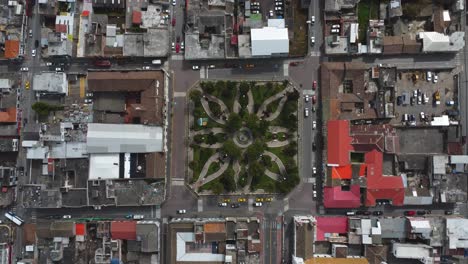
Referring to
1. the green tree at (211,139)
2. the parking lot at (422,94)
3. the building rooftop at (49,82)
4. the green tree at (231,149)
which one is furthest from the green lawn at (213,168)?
the parking lot at (422,94)

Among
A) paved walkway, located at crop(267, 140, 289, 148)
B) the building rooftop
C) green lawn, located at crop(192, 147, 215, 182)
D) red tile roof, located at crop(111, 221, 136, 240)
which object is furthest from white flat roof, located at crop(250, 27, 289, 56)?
red tile roof, located at crop(111, 221, 136, 240)

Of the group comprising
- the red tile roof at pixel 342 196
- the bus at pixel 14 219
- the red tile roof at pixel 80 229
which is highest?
the red tile roof at pixel 342 196

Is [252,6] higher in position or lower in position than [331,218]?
higher

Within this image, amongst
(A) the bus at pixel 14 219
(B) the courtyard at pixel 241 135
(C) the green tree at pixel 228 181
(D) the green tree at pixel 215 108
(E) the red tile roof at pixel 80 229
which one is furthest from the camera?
(A) the bus at pixel 14 219

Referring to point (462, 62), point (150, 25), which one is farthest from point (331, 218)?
point (150, 25)

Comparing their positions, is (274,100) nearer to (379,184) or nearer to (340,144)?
(340,144)

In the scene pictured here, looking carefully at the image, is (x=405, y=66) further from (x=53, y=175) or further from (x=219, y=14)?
(x=53, y=175)

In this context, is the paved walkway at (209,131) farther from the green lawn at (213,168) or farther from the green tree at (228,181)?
the green tree at (228,181)
